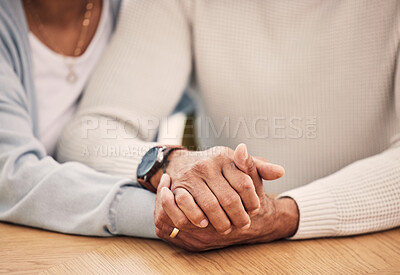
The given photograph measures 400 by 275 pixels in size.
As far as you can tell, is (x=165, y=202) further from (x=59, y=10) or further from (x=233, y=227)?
(x=59, y=10)

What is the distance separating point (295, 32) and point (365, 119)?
27cm

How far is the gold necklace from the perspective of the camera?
1160 mm

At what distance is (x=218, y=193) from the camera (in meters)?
0.72

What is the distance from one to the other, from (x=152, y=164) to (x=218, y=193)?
0.62 feet

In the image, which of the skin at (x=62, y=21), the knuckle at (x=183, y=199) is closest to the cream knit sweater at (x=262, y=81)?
the skin at (x=62, y=21)

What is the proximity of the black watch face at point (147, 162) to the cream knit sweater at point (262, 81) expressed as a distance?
35 millimetres

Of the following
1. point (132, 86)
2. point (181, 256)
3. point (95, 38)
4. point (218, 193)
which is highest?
point (95, 38)

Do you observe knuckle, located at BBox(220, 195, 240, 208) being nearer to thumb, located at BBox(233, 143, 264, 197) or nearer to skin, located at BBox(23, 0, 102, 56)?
thumb, located at BBox(233, 143, 264, 197)

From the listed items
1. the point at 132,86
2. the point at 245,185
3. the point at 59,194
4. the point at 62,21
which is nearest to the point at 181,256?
the point at 245,185

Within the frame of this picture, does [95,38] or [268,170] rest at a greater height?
[95,38]

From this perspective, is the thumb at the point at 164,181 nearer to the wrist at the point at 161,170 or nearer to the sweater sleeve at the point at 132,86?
the wrist at the point at 161,170

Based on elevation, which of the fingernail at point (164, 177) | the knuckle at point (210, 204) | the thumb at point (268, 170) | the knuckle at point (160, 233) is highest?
the thumb at point (268, 170)

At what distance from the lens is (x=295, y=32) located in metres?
1.09

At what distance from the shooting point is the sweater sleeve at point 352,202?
0.80 metres
